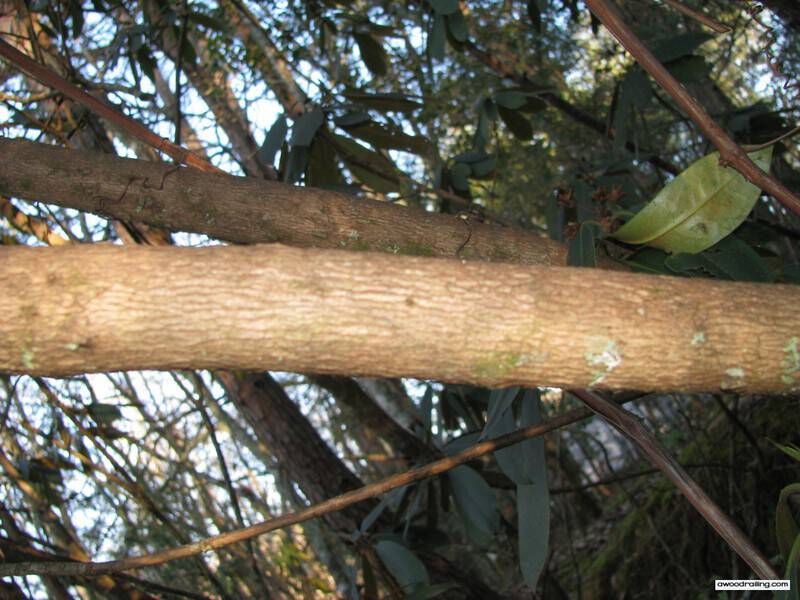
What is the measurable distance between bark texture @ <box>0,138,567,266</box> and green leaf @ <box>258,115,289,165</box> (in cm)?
60

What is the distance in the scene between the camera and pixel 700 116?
4.47 ft

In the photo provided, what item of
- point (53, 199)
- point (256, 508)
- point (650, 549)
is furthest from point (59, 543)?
point (650, 549)

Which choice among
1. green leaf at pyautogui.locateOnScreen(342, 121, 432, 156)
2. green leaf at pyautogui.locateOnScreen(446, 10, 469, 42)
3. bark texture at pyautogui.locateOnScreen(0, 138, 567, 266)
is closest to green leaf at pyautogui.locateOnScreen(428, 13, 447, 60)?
green leaf at pyautogui.locateOnScreen(446, 10, 469, 42)

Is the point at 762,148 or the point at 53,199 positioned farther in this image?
the point at 53,199

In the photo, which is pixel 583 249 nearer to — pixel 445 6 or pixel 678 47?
pixel 445 6

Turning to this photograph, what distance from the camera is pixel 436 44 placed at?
8.43 ft

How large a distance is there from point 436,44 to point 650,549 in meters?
2.01

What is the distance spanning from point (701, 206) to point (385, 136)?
47.7 inches

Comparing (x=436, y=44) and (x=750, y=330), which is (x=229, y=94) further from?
(x=750, y=330)

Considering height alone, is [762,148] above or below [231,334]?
above

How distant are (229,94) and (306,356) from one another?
3418 millimetres

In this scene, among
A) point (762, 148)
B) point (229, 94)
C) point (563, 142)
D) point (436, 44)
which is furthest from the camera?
point (563, 142)

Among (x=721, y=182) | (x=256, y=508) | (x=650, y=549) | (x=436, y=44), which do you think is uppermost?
(x=436, y=44)

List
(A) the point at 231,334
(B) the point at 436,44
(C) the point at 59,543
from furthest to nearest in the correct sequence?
(C) the point at 59,543
(B) the point at 436,44
(A) the point at 231,334
